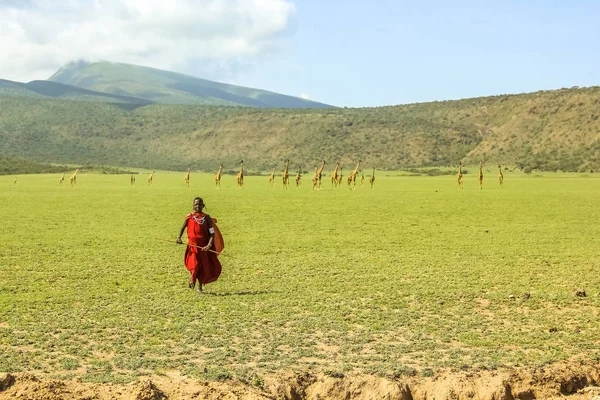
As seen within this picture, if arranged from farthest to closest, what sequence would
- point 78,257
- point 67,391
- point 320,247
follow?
point 320,247
point 78,257
point 67,391

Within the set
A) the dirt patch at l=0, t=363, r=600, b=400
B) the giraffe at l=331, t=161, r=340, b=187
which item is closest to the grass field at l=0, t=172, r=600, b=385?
the dirt patch at l=0, t=363, r=600, b=400

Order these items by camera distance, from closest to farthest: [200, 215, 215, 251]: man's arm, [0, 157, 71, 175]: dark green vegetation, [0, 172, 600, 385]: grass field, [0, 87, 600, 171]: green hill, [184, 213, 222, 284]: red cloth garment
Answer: [0, 172, 600, 385]: grass field < [200, 215, 215, 251]: man's arm < [184, 213, 222, 284]: red cloth garment < [0, 157, 71, 175]: dark green vegetation < [0, 87, 600, 171]: green hill

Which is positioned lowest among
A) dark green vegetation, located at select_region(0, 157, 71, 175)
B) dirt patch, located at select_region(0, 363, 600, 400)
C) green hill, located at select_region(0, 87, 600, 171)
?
dark green vegetation, located at select_region(0, 157, 71, 175)

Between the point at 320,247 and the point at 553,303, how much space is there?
25.8 ft

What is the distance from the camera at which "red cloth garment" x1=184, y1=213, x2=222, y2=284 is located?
37.5 ft

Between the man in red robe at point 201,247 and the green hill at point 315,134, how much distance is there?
7788 centimetres

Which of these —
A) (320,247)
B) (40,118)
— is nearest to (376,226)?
(320,247)

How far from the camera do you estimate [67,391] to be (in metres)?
6.71

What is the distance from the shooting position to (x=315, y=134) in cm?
11531

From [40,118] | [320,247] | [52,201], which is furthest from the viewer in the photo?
[40,118]

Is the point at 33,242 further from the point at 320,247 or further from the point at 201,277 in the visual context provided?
the point at 201,277

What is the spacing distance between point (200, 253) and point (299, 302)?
1685 mm

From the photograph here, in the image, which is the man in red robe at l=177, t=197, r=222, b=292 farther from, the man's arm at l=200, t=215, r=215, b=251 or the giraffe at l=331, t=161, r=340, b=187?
→ the giraffe at l=331, t=161, r=340, b=187

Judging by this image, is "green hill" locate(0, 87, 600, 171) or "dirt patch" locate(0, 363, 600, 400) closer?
"dirt patch" locate(0, 363, 600, 400)
